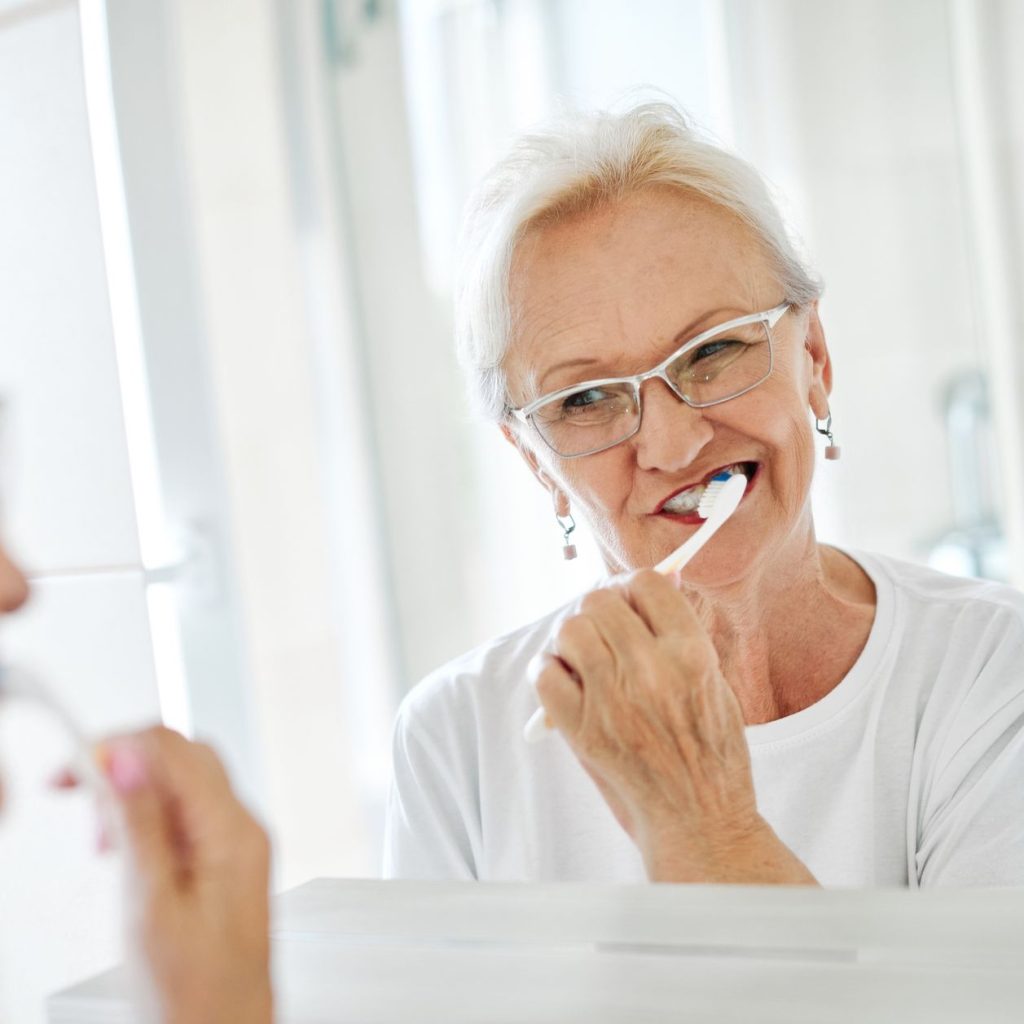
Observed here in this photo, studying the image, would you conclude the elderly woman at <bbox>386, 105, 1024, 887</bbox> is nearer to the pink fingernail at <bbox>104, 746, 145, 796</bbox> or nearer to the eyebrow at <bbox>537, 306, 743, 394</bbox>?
the eyebrow at <bbox>537, 306, 743, 394</bbox>

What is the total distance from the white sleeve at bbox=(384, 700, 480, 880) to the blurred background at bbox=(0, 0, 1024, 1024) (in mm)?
153

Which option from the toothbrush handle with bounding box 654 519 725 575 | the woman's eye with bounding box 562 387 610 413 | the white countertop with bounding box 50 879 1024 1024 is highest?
the woman's eye with bounding box 562 387 610 413

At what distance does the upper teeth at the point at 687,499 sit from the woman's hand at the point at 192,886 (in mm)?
409

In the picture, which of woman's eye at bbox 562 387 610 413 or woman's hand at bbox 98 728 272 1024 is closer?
woman's hand at bbox 98 728 272 1024

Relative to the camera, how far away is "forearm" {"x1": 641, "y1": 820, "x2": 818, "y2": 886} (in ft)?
1.39

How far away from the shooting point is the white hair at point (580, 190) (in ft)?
2.04

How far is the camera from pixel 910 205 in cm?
128

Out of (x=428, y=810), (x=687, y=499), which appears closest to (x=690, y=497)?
(x=687, y=499)

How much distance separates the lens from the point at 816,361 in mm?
666

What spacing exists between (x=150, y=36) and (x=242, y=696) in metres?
0.63

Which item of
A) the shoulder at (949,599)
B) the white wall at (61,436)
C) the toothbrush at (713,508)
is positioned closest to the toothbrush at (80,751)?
the white wall at (61,436)

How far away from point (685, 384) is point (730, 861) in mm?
261

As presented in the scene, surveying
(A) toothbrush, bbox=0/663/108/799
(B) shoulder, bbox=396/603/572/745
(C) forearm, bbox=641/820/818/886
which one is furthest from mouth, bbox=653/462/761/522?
(A) toothbrush, bbox=0/663/108/799

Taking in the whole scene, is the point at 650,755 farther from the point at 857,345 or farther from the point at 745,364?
the point at 857,345
